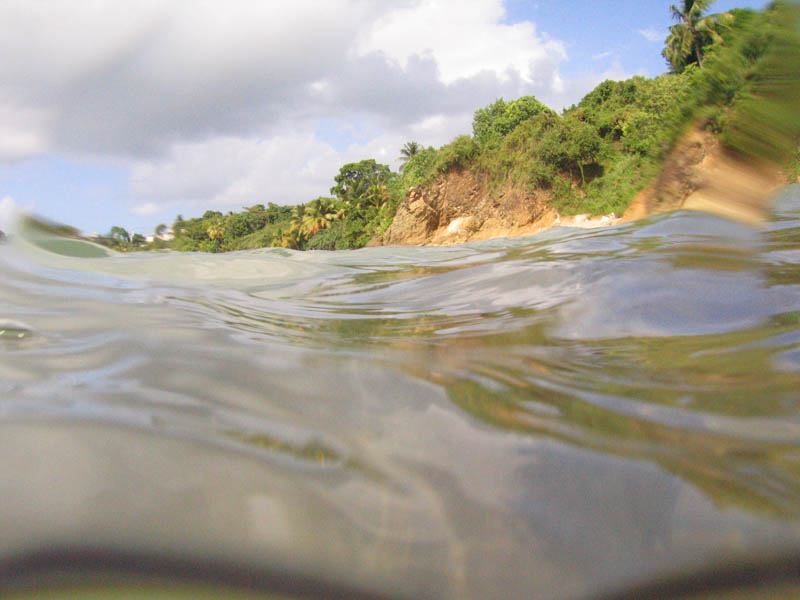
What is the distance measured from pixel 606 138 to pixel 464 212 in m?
6.04

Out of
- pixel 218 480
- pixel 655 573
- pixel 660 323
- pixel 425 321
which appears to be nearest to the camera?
pixel 655 573

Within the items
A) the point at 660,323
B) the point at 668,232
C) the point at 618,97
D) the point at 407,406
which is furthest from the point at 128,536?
the point at 618,97

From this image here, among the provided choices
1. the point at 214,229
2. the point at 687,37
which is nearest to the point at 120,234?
the point at 214,229

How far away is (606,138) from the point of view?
18.2m

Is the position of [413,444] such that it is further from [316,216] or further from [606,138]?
[316,216]

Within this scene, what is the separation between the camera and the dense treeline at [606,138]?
181cm

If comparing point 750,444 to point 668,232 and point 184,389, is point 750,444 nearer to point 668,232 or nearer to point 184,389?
point 184,389

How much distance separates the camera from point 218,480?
522mm

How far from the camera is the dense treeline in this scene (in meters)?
1.81

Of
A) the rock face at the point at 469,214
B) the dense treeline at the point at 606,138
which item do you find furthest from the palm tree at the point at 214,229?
the rock face at the point at 469,214

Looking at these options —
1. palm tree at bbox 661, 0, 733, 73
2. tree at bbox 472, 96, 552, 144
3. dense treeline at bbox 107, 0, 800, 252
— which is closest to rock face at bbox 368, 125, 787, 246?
dense treeline at bbox 107, 0, 800, 252

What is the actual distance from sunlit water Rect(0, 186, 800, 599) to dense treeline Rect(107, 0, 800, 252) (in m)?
0.95

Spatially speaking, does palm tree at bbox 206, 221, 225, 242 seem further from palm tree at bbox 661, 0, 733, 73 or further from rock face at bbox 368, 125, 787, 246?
palm tree at bbox 661, 0, 733, 73

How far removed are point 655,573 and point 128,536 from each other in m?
0.47
